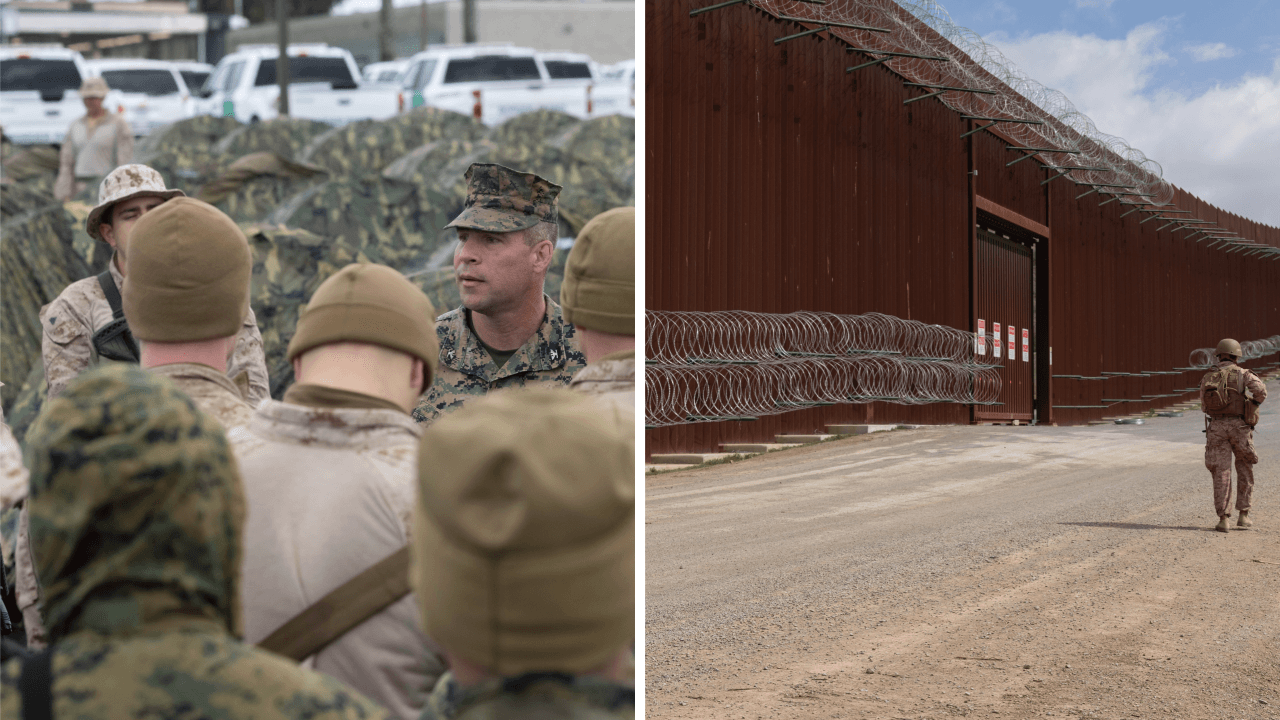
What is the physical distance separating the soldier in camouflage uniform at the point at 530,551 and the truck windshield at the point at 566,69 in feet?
53.0

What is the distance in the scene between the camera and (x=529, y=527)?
98 centimetres

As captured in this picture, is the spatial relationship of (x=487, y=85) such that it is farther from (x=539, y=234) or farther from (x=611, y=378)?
(x=611, y=378)

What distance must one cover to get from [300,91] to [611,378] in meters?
16.5

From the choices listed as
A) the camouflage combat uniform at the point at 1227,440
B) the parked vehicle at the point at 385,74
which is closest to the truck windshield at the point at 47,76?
the parked vehicle at the point at 385,74

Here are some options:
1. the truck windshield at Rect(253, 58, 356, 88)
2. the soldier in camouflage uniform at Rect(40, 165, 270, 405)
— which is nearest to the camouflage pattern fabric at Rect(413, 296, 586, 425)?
the soldier in camouflage uniform at Rect(40, 165, 270, 405)

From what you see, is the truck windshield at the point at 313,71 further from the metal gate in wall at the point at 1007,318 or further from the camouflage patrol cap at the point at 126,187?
the camouflage patrol cap at the point at 126,187

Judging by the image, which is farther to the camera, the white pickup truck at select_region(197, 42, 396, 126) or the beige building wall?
the beige building wall

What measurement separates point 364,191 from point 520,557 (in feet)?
26.2

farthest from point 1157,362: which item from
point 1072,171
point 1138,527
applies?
point 1138,527

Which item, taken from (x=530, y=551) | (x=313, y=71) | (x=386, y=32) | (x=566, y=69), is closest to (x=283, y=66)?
(x=313, y=71)

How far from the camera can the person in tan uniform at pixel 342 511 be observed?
1.51 metres

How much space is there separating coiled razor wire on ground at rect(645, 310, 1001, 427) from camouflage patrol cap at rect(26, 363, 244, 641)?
10.8 metres

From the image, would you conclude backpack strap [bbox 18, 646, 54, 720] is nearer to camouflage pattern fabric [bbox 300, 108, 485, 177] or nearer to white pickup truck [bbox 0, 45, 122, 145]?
white pickup truck [bbox 0, 45, 122, 145]

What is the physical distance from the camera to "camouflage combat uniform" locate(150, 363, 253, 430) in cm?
190
